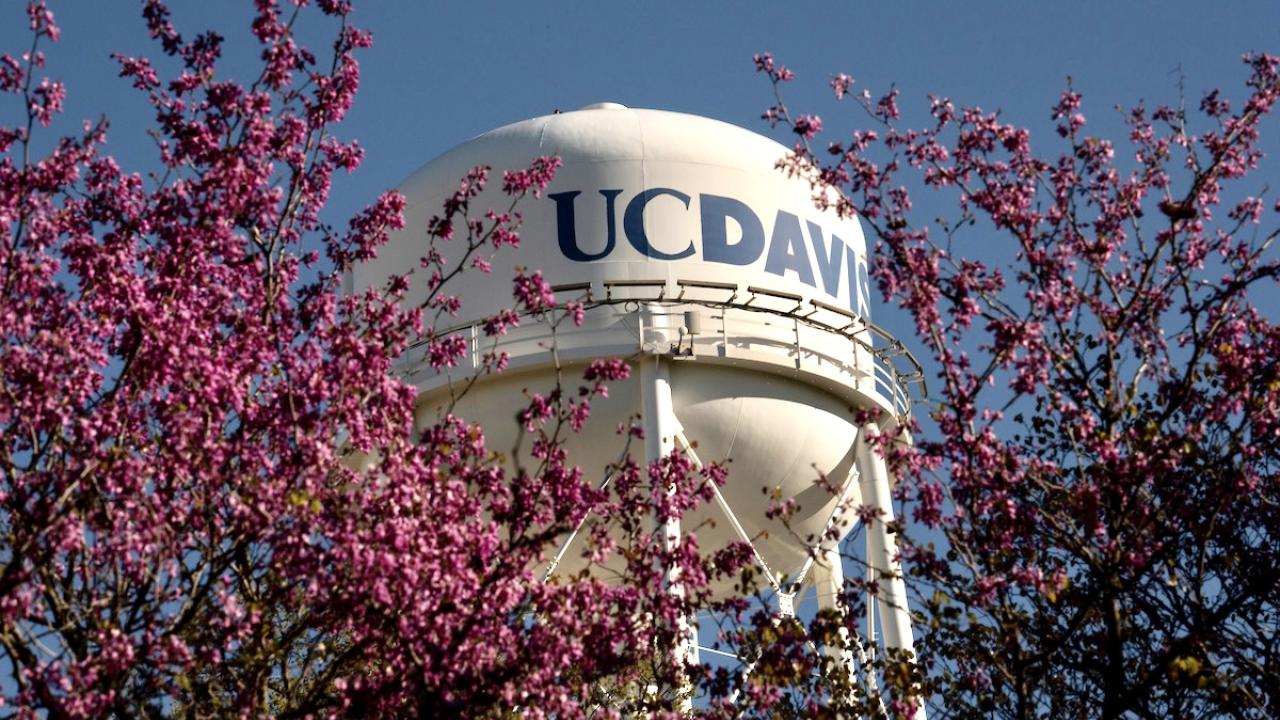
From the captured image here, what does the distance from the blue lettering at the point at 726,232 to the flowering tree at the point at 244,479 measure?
8475mm

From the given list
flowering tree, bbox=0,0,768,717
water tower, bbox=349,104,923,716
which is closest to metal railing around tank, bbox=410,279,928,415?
water tower, bbox=349,104,923,716

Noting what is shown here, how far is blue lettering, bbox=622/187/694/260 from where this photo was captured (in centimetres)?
1983

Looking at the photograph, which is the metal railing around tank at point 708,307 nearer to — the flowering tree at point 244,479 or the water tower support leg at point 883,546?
the water tower support leg at point 883,546

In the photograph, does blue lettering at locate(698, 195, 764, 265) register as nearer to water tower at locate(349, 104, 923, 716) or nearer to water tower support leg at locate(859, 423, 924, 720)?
water tower at locate(349, 104, 923, 716)

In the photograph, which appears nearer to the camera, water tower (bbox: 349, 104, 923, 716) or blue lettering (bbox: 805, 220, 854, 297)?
water tower (bbox: 349, 104, 923, 716)

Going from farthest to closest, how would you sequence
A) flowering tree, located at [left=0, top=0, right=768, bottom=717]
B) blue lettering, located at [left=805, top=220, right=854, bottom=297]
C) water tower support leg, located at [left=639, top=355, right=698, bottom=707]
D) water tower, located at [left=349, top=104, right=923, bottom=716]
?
blue lettering, located at [left=805, top=220, right=854, bottom=297], water tower, located at [left=349, top=104, right=923, bottom=716], water tower support leg, located at [left=639, top=355, right=698, bottom=707], flowering tree, located at [left=0, top=0, right=768, bottom=717]

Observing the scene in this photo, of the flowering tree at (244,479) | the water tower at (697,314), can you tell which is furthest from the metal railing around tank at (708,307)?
the flowering tree at (244,479)

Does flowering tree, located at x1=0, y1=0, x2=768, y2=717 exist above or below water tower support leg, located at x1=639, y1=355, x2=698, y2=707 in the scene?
below

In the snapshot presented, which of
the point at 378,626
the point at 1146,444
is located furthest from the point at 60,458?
the point at 1146,444

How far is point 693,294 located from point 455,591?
1061 centimetres

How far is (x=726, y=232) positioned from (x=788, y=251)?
0.83 m

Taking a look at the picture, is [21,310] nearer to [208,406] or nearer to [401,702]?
[208,406]

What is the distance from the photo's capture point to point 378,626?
9.80 m

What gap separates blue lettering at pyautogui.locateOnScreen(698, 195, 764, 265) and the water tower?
0.06 ft
